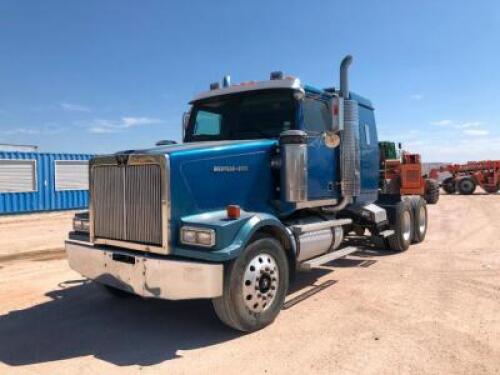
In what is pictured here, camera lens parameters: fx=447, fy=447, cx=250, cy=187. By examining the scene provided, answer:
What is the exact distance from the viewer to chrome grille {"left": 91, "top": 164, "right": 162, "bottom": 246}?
4.38 m

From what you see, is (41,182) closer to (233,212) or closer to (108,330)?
(108,330)

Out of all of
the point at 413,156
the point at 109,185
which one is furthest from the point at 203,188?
the point at 413,156

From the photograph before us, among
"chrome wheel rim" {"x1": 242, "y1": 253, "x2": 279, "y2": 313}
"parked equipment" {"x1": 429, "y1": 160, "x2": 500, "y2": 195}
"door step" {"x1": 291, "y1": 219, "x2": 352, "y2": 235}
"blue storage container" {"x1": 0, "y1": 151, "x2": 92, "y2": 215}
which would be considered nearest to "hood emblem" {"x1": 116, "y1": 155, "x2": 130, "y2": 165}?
"chrome wheel rim" {"x1": 242, "y1": 253, "x2": 279, "y2": 313}

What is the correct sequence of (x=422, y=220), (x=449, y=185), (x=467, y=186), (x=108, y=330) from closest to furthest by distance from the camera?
(x=108, y=330), (x=422, y=220), (x=467, y=186), (x=449, y=185)

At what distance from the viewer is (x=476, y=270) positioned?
23.8ft

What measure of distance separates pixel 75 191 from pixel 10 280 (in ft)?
49.0

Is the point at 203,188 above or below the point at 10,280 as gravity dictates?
above

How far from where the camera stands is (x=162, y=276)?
419cm

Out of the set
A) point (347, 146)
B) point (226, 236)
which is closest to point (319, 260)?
point (347, 146)

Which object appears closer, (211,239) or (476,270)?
(211,239)

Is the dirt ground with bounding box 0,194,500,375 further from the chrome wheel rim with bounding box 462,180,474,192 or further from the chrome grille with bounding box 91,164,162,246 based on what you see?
the chrome wheel rim with bounding box 462,180,474,192

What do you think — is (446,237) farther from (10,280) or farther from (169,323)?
(10,280)

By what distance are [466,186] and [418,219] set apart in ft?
70.2

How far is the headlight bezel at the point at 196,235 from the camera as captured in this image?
4.20 metres
